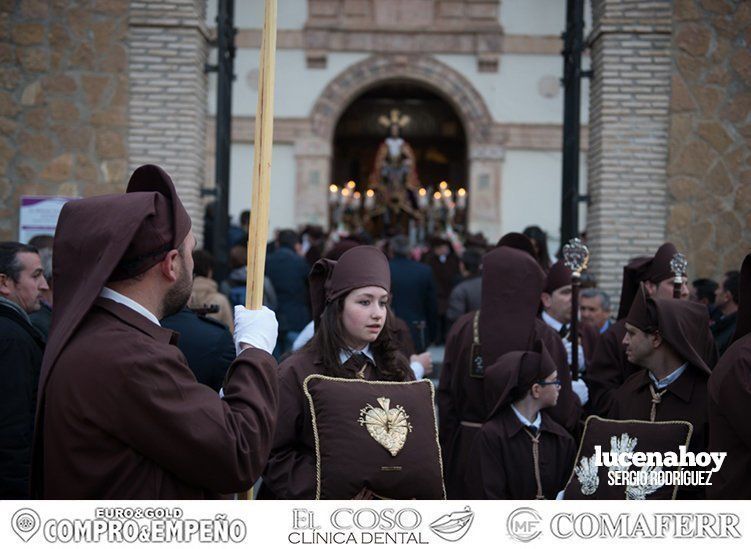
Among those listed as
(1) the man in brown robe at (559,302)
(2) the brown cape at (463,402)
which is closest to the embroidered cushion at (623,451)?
(2) the brown cape at (463,402)

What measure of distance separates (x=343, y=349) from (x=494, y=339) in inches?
59.8

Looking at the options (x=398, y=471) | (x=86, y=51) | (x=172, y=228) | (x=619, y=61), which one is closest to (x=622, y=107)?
(x=619, y=61)

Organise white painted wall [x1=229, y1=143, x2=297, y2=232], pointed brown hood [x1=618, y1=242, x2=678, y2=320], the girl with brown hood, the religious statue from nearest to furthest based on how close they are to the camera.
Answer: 1. the girl with brown hood
2. pointed brown hood [x1=618, y1=242, x2=678, y2=320]
3. white painted wall [x1=229, y1=143, x2=297, y2=232]
4. the religious statue

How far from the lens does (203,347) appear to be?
14.6ft

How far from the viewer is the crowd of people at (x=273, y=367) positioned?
2406mm

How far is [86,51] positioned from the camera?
966cm

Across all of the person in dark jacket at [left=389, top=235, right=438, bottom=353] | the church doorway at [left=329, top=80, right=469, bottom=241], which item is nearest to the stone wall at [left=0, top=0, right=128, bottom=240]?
the person in dark jacket at [left=389, top=235, right=438, bottom=353]

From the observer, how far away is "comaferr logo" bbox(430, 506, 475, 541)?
2.80 m

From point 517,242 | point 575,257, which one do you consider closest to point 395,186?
point 517,242

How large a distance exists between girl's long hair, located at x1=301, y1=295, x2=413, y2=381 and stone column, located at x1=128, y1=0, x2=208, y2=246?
19.6 ft

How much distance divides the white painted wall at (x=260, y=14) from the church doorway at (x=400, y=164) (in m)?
2.66

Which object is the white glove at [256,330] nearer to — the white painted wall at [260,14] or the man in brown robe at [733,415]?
the man in brown robe at [733,415]

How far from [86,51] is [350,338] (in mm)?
6885

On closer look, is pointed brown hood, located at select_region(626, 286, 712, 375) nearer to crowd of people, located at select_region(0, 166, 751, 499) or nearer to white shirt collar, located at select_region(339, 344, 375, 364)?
crowd of people, located at select_region(0, 166, 751, 499)
